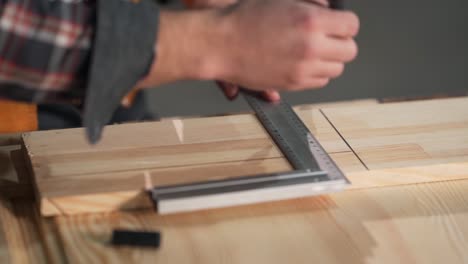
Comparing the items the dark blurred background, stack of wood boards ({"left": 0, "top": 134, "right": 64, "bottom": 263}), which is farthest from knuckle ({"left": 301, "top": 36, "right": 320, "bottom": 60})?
the dark blurred background

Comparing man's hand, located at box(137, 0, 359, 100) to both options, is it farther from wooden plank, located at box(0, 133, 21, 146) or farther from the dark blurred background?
the dark blurred background

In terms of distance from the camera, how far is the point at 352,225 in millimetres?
1165

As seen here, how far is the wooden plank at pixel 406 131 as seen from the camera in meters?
1.29

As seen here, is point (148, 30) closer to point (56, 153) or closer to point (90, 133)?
point (90, 133)

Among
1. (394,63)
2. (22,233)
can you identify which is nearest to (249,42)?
(22,233)

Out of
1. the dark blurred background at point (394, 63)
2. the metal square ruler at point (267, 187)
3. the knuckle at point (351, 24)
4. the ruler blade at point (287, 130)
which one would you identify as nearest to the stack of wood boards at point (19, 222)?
the metal square ruler at point (267, 187)

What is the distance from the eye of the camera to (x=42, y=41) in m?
0.99

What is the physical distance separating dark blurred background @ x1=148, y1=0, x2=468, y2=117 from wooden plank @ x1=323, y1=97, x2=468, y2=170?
1.67 m

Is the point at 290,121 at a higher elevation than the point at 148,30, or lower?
lower

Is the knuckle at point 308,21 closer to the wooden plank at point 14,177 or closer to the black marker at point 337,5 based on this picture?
the black marker at point 337,5

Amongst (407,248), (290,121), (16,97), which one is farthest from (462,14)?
(16,97)

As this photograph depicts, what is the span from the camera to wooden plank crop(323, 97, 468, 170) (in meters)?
1.29

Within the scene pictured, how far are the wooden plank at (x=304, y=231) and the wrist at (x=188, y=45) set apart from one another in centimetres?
23

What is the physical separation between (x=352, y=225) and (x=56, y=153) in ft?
1.58
